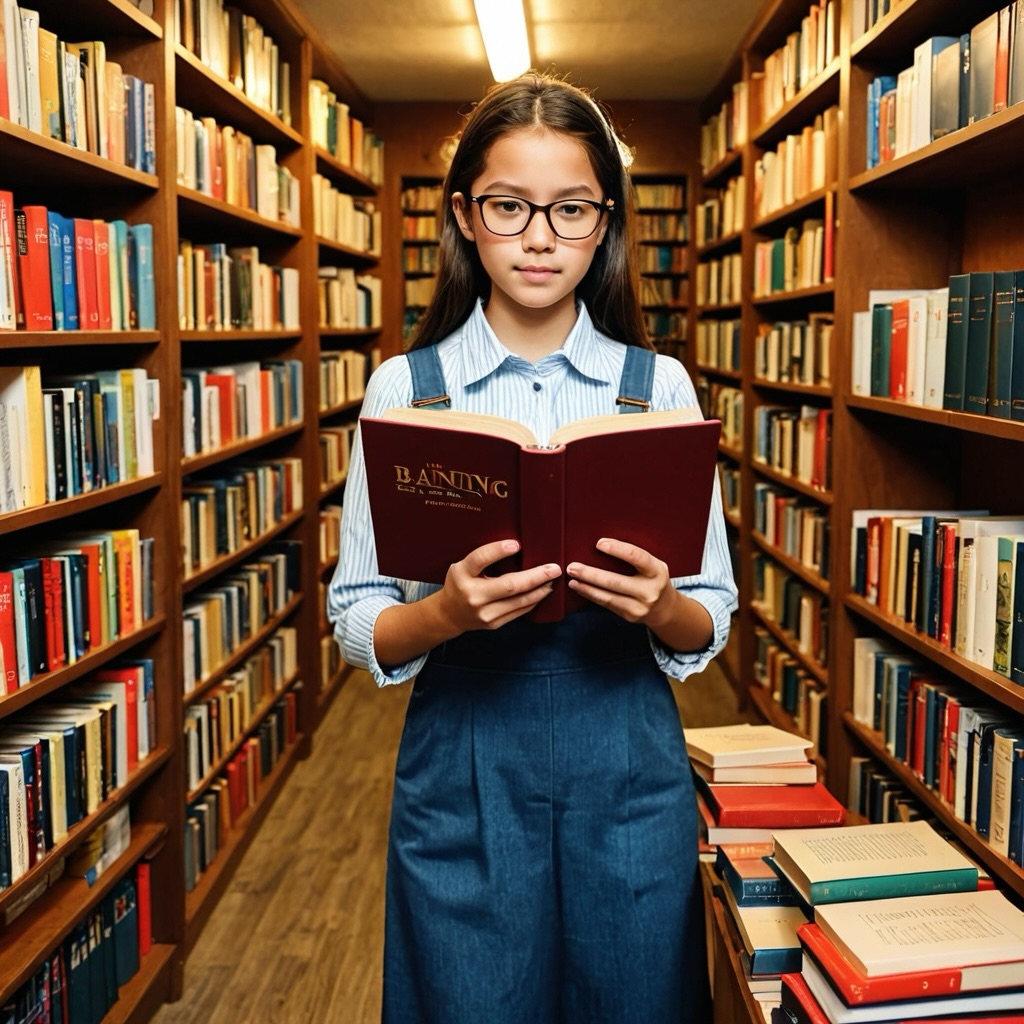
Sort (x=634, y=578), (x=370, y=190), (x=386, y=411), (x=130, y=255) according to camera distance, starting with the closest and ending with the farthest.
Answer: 1. (x=634, y=578)
2. (x=386, y=411)
3. (x=130, y=255)
4. (x=370, y=190)

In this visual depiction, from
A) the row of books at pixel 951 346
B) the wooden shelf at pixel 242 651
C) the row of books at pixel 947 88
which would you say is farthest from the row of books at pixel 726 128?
the wooden shelf at pixel 242 651

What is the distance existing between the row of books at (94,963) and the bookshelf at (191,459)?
39mm

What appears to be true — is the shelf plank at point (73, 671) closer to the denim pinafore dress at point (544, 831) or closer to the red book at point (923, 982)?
the denim pinafore dress at point (544, 831)

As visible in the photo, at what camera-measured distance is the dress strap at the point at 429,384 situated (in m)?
1.36

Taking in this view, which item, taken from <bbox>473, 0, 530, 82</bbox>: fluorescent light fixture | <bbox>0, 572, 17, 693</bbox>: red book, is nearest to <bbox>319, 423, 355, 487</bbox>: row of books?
<bbox>473, 0, 530, 82</bbox>: fluorescent light fixture

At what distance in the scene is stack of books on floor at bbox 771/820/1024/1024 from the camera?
1.34m

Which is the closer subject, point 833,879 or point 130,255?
point 833,879

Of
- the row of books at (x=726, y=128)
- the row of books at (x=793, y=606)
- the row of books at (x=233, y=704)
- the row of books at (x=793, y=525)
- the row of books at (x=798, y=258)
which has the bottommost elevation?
the row of books at (x=233, y=704)

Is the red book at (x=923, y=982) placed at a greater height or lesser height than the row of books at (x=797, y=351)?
lesser

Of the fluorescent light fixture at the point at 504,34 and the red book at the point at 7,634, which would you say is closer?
the red book at the point at 7,634

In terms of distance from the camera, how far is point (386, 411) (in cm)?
133

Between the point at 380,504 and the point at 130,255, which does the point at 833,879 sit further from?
the point at 130,255

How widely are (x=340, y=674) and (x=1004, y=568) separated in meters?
3.83

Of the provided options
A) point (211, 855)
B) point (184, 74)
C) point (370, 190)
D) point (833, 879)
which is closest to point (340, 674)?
point (211, 855)
